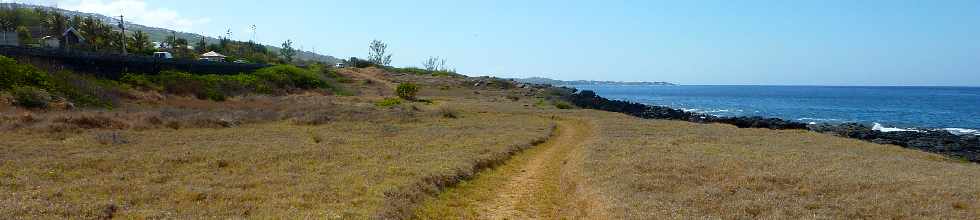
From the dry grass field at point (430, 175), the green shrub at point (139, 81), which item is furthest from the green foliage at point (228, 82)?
the dry grass field at point (430, 175)

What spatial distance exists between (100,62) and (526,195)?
1783 inches

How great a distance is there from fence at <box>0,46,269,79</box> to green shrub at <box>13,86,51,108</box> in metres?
9.54

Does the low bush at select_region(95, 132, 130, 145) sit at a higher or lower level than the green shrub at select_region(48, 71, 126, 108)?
lower

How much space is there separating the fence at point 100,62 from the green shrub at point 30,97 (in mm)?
9541

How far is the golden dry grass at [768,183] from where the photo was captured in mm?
14586

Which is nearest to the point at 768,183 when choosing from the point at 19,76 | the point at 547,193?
the point at 547,193

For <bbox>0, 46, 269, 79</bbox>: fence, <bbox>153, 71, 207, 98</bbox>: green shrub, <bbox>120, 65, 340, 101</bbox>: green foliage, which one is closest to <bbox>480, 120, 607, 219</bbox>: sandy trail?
<bbox>153, 71, 207, 98</bbox>: green shrub

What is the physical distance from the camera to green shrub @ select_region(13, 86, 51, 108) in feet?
110

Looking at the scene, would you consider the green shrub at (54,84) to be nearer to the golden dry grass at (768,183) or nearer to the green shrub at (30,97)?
the green shrub at (30,97)

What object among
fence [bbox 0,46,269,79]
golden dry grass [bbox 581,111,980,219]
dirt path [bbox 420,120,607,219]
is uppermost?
fence [bbox 0,46,269,79]

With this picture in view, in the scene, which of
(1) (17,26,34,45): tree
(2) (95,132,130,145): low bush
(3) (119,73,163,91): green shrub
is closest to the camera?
(2) (95,132,130,145): low bush

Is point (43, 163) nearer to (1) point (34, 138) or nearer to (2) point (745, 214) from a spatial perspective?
(1) point (34, 138)

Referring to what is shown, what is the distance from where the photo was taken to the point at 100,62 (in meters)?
50.9

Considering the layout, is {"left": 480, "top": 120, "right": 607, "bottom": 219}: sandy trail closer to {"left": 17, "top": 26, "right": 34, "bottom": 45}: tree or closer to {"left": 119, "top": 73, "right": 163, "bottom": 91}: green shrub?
{"left": 119, "top": 73, "right": 163, "bottom": 91}: green shrub
